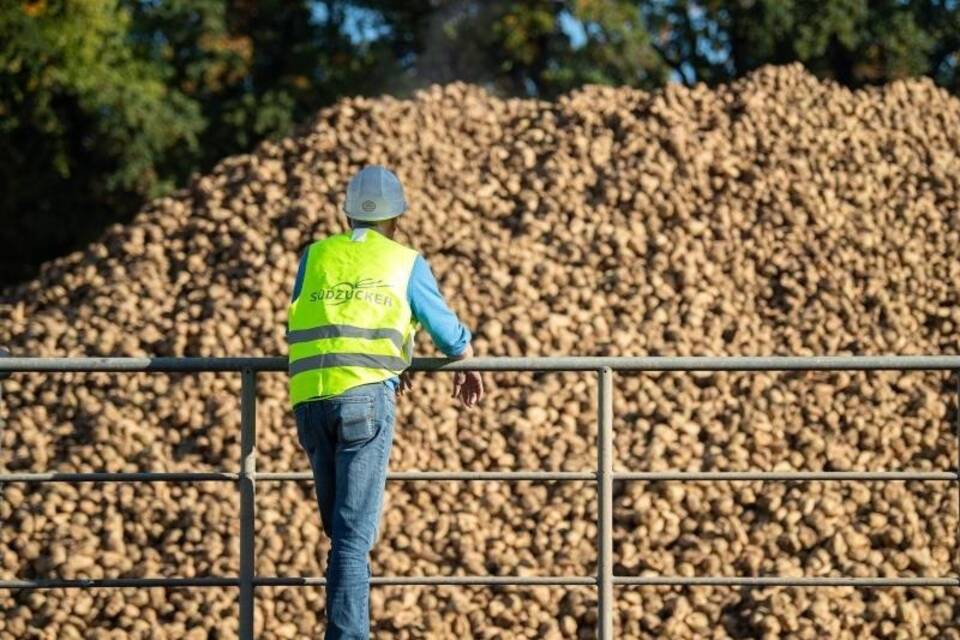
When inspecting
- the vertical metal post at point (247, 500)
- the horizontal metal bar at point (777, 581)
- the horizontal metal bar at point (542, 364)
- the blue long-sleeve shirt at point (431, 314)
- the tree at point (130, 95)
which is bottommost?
the horizontal metal bar at point (777, 581)

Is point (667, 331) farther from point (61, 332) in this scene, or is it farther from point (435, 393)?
point (61, 332)

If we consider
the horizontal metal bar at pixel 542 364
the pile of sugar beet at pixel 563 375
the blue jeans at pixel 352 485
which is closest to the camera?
the blue jeans at pixel 352 485

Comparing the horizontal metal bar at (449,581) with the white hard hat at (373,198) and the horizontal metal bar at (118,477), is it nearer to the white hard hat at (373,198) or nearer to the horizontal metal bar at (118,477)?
the horizontal metal bar at (118,477)

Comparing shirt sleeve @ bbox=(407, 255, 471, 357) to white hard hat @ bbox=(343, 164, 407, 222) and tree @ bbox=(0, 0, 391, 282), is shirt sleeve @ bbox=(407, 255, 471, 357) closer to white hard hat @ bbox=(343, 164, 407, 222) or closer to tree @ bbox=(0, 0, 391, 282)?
white hard hat @ bbox=(343, 164, 407, 222)

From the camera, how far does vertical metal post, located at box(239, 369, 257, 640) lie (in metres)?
4.11

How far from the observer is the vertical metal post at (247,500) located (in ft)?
13.5

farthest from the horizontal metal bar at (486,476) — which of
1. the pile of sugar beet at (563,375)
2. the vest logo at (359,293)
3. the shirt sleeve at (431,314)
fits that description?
the pile of sugar beet at (563,375)

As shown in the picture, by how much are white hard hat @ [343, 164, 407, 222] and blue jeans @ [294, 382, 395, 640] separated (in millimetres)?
448

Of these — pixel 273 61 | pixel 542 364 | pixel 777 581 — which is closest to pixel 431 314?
pixel 542 364

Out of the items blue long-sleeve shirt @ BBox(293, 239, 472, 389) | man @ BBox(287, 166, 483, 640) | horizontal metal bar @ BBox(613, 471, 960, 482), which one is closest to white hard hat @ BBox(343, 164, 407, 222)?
man @ BBox(287, 166, 483, 640)

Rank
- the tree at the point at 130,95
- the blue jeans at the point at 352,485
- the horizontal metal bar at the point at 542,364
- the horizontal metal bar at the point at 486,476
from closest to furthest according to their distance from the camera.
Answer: the blue jeans at the point at 352,485 → the horizontal metal bar at the point at 542,364 → the horizontal metal bar at the point at 486,476 → the tree at the point at 130,95

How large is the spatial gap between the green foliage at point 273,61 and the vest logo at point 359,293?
1248cm

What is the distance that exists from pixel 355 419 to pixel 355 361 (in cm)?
14

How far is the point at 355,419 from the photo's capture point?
3904mm
